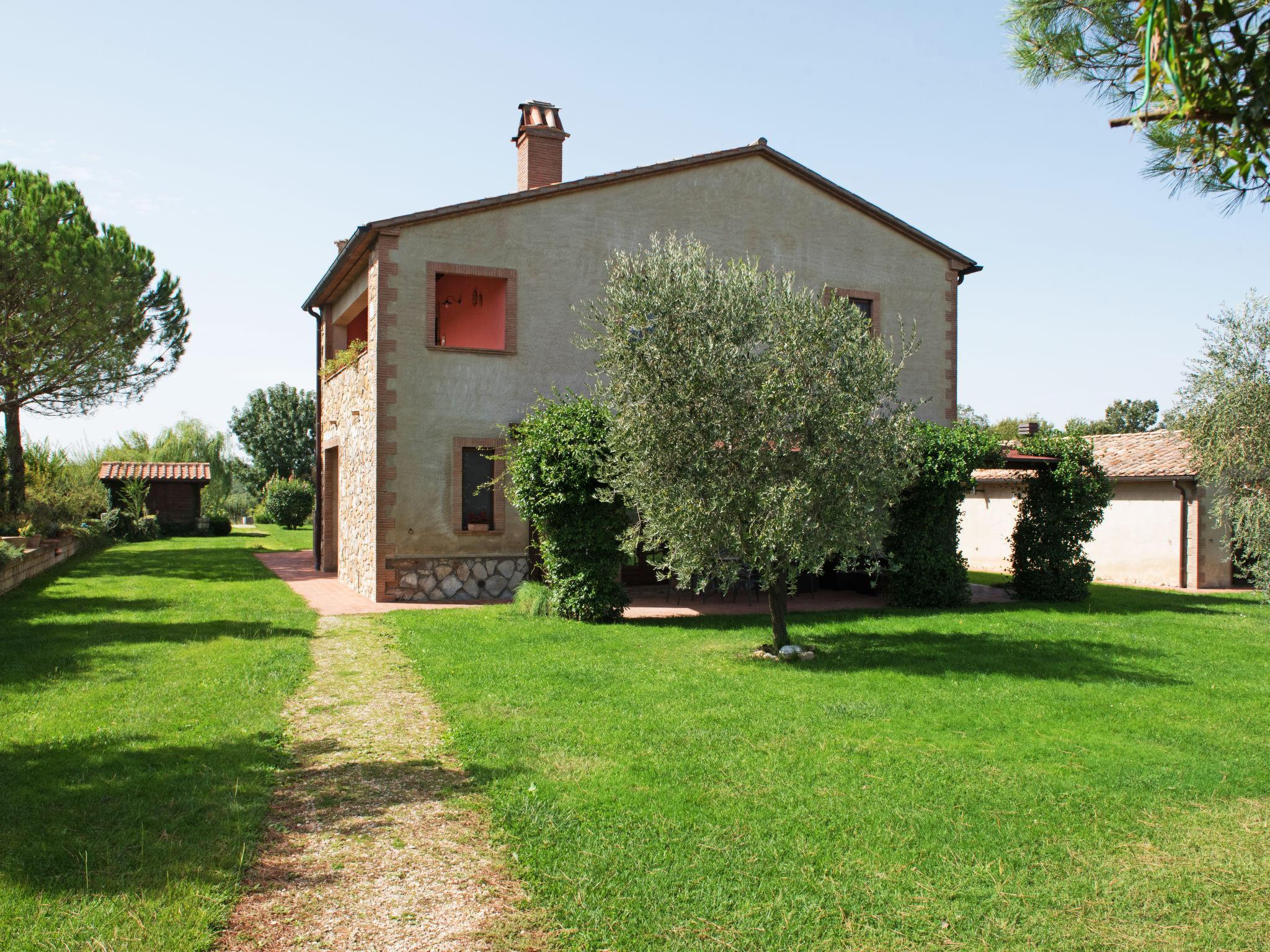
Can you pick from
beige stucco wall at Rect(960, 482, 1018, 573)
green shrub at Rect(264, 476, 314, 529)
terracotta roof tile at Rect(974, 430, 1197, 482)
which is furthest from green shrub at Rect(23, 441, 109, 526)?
beige stucco wall at Rect(960, 482, 1018, 573)

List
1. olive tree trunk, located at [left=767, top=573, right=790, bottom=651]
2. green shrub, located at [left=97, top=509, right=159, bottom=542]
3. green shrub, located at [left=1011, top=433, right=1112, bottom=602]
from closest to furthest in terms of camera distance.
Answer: olive tree trunk, located at [left=767, top=573, right=790, bottom=651]
green shrub, located at [left=1011, top=433, right=1112, bottom=602]
green shrub, located at [left=97, top=509, right=159, bottom=542]

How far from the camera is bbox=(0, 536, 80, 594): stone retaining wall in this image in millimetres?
14781

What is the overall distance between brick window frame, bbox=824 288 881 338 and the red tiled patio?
5.12m

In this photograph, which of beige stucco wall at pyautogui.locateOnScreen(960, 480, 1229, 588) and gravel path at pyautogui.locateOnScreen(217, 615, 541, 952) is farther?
beige stucco wall at pyautogui.locateOnScreen(960, 480, 1229, 588)

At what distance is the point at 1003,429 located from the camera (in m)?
46.9

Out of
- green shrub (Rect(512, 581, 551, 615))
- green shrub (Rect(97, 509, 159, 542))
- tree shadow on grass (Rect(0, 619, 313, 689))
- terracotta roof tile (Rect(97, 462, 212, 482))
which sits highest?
terracotta roof tile (Rect(97, 462, 212, 482))

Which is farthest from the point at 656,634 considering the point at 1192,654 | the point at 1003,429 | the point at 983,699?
the point at 1003,429

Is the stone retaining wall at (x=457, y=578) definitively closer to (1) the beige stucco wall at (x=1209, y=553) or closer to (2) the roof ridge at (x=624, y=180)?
(2) the roof ridge at (x=624, y=180)

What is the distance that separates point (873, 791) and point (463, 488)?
10.5 metres

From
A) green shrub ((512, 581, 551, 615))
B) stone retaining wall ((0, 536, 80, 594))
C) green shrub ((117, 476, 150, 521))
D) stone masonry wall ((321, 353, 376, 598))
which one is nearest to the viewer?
green shrub ((512, 581, 551, 615))

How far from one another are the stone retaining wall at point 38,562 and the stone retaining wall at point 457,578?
630cm

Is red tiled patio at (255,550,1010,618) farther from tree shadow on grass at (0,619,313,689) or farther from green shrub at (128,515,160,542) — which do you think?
green shrub at (128,515,160,542)

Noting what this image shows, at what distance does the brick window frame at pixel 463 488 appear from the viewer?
1490 centimetres

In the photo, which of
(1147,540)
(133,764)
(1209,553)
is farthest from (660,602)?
(1209,553)
